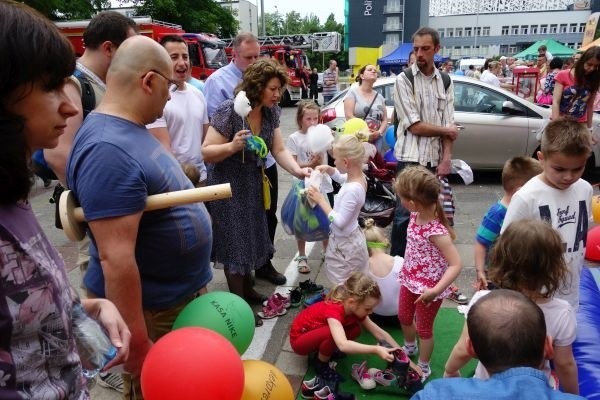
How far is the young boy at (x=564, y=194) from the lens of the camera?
224cm

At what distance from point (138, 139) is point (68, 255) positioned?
3.95m

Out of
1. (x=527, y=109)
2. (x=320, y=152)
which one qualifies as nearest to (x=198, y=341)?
(x=320, y=152)

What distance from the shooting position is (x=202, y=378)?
58.7 inches

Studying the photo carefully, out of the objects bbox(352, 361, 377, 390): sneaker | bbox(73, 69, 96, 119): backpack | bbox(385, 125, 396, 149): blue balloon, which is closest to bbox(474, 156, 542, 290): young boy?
bbox(352, 361, 377, 390): sneaker

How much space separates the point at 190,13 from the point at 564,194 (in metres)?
30.4

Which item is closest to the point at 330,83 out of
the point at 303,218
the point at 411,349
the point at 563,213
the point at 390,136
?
the point at 390,136

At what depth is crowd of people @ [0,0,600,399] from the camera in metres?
0.95

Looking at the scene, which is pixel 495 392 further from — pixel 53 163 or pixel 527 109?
pixel 527 109

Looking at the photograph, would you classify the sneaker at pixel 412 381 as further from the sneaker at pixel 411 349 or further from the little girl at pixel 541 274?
the little girl at pixel 541 274

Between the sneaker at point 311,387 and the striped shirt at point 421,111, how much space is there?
1.98 meters

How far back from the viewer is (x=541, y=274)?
192cm

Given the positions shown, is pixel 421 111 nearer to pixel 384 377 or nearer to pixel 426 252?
pixel 426 252

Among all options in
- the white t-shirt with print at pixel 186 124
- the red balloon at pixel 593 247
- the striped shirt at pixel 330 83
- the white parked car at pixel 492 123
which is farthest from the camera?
the striped shirt at pixel 330 83

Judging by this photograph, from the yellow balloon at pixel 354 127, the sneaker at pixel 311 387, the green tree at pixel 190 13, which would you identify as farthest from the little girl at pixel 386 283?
the green tree at pixel 190 13
